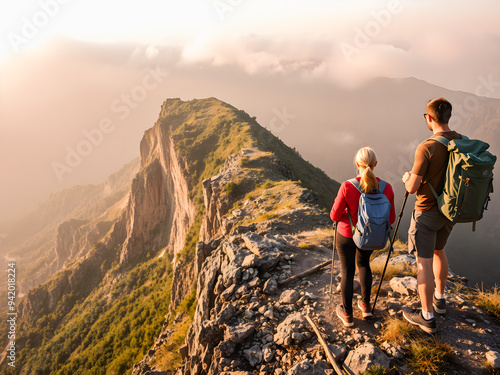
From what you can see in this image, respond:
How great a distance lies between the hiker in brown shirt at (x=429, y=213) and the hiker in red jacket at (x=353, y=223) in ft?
1.46

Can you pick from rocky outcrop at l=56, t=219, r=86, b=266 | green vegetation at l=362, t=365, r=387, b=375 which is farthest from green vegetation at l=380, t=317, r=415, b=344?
rocky outcrop at l=56, t=219, r=86, b=266

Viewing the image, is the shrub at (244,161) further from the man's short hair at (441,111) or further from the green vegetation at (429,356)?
the green vegetation at (429,356)

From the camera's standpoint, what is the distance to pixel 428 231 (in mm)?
4289

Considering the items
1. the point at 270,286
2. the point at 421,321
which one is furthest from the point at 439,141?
the point at 270,286

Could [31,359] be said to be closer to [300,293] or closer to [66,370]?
[66,370]

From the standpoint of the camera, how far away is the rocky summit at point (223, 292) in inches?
189

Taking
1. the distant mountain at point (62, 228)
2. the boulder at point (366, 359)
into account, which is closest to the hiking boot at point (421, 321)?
the boulder at point (366, 359)

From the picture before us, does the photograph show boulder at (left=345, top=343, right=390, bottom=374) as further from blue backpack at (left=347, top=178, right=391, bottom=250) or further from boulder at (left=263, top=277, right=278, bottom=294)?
boulder at (left=263, top=277, right=278, bottom=294)

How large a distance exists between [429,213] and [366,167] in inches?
51.5

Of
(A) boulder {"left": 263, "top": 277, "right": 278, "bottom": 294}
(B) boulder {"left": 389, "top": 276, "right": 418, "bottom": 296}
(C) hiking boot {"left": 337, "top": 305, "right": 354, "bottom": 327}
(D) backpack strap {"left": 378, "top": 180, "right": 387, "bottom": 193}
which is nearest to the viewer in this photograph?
(D) backpack strap {"left": 378, "top": 180, "right": 387, "bottom": 193}

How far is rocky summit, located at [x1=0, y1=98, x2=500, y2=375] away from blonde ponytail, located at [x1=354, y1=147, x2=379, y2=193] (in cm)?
279

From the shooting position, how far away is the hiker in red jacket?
438 centimetres

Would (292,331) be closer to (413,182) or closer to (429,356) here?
(429,356)

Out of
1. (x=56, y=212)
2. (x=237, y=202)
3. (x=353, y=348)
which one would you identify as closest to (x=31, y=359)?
(x=237, y=202)
